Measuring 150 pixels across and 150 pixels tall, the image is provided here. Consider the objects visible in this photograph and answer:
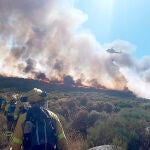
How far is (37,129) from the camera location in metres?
5.73

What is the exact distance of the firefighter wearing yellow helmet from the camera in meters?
5.65

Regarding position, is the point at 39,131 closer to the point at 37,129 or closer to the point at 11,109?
the point at 37,129

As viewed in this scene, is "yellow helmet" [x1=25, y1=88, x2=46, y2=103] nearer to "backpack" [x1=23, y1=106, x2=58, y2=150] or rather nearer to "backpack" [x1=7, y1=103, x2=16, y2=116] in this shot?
"backpack" [x1=23, y1=106, x2=58, y2=150]

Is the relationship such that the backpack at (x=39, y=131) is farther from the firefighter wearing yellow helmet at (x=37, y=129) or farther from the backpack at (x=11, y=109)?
the backpack at (x=11, y=109)

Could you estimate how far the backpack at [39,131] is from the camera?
18.4ft

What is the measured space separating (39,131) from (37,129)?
0.16 ft

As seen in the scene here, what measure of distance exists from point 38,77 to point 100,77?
10.8 m

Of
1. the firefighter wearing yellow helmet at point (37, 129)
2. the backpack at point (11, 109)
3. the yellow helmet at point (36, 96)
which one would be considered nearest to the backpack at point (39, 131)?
the firefighter wearing yellow helmet at point (37, 129)

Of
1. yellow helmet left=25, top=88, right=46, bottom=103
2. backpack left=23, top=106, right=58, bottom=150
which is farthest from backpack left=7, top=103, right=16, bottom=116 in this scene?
backpack left=23, top=106, right=58, bottom=150

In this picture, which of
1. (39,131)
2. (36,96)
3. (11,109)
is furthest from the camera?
(11,109)

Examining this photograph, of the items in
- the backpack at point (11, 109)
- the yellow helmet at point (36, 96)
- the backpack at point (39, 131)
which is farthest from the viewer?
the backpack at point (11, 109)

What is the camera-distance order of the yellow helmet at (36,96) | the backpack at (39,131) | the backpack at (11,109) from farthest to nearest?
the backpack at (11,109)
the yellow helmet at (36,96)
the backpack at (39,131)

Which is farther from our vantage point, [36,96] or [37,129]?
[36,96]

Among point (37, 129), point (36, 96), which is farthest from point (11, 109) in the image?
point (37, 129)
